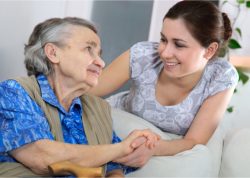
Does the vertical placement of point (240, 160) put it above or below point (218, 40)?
below

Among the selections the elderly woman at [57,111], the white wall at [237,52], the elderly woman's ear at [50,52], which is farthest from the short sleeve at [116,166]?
the white wall at [237,52]

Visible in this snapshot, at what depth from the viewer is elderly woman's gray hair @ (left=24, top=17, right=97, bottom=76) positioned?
126 centimetres

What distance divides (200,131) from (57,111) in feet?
2.97

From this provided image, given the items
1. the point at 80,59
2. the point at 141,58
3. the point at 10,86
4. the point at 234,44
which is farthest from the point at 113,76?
the point at 234,44

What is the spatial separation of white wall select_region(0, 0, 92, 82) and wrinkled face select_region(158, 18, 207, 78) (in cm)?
97

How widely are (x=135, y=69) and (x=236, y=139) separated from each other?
778 millimetres

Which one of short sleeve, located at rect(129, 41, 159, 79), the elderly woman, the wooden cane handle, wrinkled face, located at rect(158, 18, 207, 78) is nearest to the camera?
the wooden cane handle

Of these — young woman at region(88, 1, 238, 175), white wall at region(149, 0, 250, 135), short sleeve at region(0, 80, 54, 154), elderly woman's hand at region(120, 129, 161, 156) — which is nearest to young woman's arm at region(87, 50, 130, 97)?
young woman at region(88, 1, 238, 175)

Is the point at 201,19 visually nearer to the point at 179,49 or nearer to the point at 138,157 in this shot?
the point at 179,49

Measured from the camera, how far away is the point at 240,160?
1.49m

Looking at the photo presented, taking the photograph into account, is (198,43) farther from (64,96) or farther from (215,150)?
(64,96)

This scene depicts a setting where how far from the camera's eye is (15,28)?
1.79 metres

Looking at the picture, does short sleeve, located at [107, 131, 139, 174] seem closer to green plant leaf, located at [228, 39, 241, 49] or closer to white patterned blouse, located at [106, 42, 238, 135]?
white patterned blouse, located at [106, 42, 238, 135]

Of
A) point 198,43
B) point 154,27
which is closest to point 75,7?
point 154,27
